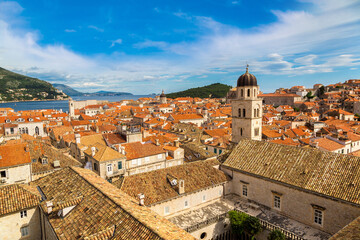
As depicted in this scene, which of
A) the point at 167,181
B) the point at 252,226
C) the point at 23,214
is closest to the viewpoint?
the point at 23,214

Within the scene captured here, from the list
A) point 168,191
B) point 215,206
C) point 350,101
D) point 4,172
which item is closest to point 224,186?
point 215,206

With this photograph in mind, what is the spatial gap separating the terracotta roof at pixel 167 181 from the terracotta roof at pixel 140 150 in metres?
11.1

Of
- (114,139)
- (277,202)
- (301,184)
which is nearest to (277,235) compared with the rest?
(277,202)

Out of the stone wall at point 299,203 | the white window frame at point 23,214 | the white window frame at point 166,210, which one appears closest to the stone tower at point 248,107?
the stone wall at point 299,203

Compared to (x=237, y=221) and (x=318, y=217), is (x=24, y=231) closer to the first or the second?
(x=237, y=221)

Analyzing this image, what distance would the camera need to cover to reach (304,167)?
21.8 metres

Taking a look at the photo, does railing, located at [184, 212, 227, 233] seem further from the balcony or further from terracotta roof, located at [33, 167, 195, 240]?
the balcony

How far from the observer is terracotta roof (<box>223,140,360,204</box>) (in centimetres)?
1873

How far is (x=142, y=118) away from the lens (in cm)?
9594

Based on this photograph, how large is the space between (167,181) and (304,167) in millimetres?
13408

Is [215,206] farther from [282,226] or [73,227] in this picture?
[73,227]

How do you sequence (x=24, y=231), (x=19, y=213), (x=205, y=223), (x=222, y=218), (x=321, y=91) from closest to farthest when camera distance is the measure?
(x=19, y=213) < (x=24, y=231) < (x=205, y=223) < (x=222, y=218) < (x=321, y=91)

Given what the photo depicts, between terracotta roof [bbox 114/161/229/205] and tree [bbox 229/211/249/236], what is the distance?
4.40 meters

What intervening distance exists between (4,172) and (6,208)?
39.5 feet
